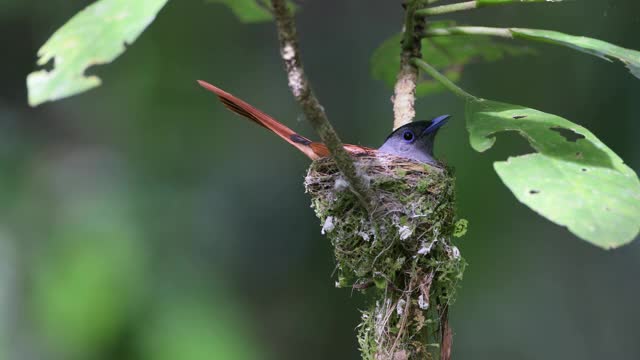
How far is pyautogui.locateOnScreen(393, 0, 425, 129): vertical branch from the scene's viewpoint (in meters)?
2.16

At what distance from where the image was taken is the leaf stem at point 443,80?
193 centimetres

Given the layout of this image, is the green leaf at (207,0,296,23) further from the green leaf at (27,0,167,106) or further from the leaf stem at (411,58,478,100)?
the green leaf at (27,0,167,106)

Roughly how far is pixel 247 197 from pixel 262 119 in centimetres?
217

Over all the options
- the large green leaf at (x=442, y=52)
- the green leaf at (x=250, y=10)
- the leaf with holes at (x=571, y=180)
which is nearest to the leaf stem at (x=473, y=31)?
the leaf with holes at (x=571, y=180)

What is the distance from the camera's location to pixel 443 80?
203 cm

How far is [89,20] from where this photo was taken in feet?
4.24

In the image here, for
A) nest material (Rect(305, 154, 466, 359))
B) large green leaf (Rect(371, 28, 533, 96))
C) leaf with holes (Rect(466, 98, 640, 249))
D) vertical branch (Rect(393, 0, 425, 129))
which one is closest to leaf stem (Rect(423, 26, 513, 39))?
vertical branch (Rect(393, 0, 425, 129))

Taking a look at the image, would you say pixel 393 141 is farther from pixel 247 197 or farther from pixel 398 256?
pixel 247 197

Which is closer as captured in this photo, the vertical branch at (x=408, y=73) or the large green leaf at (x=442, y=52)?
the vertical branch at (x=408, y=73)

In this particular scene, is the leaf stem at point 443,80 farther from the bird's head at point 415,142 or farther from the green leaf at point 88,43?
the green leaf at point 88,43

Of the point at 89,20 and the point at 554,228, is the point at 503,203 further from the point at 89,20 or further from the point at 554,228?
the point at 89,20

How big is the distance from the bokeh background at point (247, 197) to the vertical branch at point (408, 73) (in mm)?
1769

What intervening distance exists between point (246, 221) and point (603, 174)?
3235 millimetres

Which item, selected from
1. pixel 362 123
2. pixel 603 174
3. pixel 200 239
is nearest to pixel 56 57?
pixel 603 174
